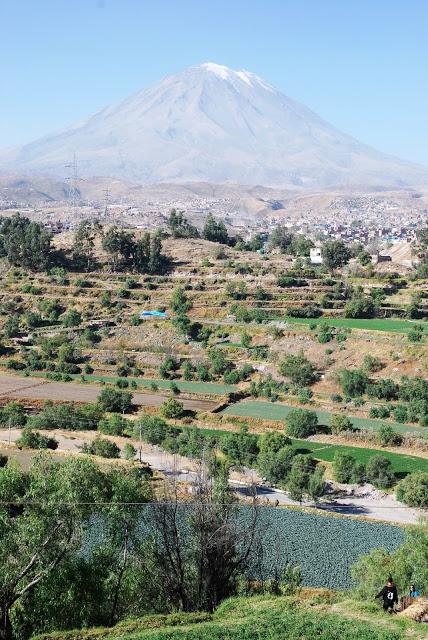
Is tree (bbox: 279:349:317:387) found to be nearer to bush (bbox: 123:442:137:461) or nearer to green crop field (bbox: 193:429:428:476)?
green crop field (bbox: 193:429:428:476)

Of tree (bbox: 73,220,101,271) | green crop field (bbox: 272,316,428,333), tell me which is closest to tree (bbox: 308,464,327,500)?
green crop field (bbox: 272,316,428,333)

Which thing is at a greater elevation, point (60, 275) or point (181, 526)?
point (60, 275)

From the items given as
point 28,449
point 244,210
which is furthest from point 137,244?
point 244,210

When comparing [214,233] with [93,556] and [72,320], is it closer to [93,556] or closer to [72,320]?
[72,320]

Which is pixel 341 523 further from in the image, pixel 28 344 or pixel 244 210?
pixel 244 210

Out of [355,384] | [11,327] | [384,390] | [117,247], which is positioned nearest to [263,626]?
[384,390]

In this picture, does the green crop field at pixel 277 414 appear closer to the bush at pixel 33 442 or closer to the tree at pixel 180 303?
the bush at pixel 33 442

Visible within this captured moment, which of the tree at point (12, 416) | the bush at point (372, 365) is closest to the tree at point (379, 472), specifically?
the bush at point (372, 365)
